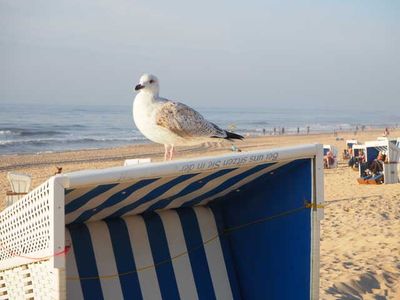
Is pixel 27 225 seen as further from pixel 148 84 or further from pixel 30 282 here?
pixel 148 84

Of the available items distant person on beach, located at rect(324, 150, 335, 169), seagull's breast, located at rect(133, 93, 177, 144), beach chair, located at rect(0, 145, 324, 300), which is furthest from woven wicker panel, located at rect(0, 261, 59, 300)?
distant person on beach, located at rect(324, 150, 335, 169)

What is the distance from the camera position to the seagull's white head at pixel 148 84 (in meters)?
4.01

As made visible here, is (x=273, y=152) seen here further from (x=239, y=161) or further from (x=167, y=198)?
(x=167, y=198)

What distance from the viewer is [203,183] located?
12.3 feet

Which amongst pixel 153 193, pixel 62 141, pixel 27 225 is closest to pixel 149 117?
pixel 153 193

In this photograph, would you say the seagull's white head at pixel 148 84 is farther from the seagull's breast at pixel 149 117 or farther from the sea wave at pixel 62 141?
the sea wave at pixel 62 141

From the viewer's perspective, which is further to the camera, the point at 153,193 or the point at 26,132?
the point at 26,132

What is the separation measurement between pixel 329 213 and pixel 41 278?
8074 millimetres

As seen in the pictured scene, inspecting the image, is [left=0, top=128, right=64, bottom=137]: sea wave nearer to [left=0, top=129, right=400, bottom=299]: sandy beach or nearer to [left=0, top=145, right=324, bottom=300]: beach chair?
[left=0, top=129, right=400, bottom=299]: sandy beach

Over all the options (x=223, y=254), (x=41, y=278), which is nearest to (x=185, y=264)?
(x=223, y=254)

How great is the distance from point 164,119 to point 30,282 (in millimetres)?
1355

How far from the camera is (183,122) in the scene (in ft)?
13.4

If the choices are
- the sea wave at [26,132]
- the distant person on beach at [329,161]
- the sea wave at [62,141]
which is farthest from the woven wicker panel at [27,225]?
the sea wave at [26,132]

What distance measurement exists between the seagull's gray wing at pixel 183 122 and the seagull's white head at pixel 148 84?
12cm
